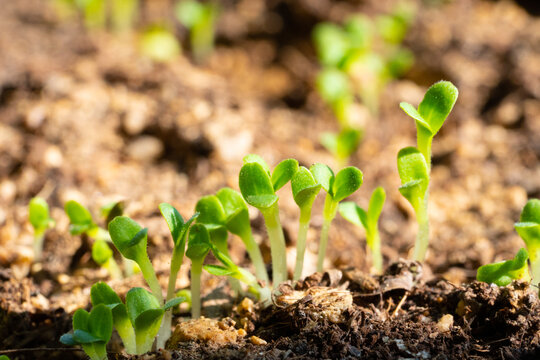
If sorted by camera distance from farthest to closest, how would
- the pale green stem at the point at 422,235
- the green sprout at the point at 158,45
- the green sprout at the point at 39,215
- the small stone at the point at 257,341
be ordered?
the green sprout at the point at 158,45
the green sprout at the point at 39,215
the pale green stem at the point at 422,235
the small stone at the point at 257,341

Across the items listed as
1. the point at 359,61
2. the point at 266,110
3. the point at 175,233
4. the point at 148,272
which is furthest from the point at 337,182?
the point at 359,61

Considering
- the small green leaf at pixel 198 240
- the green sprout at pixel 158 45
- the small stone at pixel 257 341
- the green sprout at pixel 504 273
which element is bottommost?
the small stone at pixel 257 341

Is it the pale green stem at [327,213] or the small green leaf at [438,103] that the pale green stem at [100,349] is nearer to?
the pale green stem at [327,213]

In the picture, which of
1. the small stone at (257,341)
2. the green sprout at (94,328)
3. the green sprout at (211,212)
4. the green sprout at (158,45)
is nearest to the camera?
the green sprout at (94,328)

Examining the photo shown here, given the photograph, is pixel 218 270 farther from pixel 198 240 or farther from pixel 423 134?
pixel 423 134

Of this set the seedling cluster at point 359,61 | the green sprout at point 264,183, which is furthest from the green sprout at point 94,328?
the seedling cluster at point 359,61

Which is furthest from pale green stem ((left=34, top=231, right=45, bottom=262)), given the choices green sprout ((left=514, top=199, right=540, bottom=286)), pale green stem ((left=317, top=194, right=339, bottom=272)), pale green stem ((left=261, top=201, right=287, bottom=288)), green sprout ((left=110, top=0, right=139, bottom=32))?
green sprout ((left=110, top=0, right=139, bottom=32))

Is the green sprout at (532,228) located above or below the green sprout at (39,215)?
below
